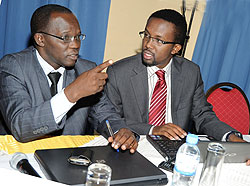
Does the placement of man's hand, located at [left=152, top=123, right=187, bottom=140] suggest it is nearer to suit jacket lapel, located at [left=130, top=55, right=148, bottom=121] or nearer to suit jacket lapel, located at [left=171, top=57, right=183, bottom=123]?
suit jacket lapel, located at [left=130, top=55, right=148, bottom=121]

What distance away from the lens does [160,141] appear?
5.50ft

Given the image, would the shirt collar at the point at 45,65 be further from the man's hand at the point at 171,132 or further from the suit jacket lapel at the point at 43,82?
the man's hand at the point at 171,132

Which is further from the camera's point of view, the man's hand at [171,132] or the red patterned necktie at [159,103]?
the red patterned necktie at [159,103]

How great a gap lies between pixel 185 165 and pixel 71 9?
7.15 feet

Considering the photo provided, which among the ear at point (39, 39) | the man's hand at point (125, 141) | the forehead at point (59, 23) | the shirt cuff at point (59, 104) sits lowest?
the man's hand at point (125, 141)

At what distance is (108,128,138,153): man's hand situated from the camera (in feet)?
4.77

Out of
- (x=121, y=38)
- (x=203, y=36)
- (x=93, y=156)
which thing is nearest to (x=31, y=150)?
(x=93, y=156)

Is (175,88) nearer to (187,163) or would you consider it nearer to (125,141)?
(125,141)

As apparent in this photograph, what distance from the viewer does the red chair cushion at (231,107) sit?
2.72 metres

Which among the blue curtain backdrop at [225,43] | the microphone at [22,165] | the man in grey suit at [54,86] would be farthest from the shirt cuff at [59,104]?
the blue curtain backdrop at [225,43]

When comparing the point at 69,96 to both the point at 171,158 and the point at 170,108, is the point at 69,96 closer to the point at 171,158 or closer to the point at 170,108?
the point at 171,158

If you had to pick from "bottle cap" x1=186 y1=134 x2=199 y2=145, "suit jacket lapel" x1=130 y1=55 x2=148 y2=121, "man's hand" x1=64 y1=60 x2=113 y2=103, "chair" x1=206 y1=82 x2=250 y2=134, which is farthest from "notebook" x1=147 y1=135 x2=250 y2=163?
"chair" x1=206 y1=82 x2=250 y2=134

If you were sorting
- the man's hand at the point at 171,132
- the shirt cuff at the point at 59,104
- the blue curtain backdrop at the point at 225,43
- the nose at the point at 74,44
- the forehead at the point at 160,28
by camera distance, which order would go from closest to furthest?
the shirt cuff at the point at 59,104 → the man's hand at the point at 171,132 → the nose at the point at 74,44 → the forehead at the point at 160,28 → the blue curtain backdrop at the point at 225,43

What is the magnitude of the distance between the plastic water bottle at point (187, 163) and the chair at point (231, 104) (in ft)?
4.75
